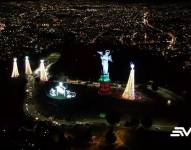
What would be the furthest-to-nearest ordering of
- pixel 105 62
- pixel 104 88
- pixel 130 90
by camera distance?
pixel 105 62 < pixel 104 88 < pixel 130 90

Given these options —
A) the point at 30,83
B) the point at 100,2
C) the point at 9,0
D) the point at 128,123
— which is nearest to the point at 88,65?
the point at 30,83

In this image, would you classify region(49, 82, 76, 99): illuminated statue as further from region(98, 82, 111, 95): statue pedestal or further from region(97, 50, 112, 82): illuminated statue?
region(97, 50, 112, 82): illuminated statue

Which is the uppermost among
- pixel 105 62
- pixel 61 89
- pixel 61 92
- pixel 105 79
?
pixel 105 62

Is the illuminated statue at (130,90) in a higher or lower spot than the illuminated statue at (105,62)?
lower

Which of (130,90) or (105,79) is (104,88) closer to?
(105,79)

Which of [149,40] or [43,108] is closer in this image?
[43,108]

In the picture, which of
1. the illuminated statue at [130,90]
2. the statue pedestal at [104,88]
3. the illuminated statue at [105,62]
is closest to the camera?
the illuminated statue at [130,90]

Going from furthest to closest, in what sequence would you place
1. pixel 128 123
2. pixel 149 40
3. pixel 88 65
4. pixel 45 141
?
1. pixel 149 40
2. pixel 88 65
3. pixel 128 123
4. pixel 45 141

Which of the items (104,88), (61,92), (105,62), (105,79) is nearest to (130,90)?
(104,88)

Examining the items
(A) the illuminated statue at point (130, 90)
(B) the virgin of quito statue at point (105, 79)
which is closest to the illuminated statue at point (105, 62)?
(B) the virgin of quito statue at point (105, 79)

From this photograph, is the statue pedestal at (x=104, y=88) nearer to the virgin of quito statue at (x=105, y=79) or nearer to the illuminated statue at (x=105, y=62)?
the virgin of quito statue at (x=105, y=79)

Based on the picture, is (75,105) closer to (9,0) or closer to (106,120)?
(106,120)
